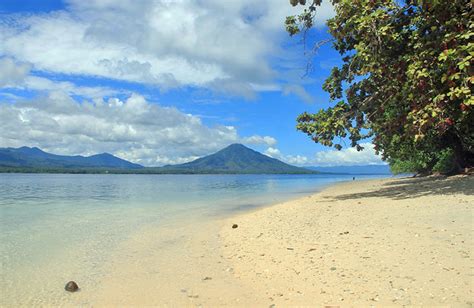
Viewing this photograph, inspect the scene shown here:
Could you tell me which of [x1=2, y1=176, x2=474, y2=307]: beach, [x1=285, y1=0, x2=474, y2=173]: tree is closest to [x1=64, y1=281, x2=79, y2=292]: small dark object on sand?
[x1=2, y1=176, x2=474, y2=307]: beach

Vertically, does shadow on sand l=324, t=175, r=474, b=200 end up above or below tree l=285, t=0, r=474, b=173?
below

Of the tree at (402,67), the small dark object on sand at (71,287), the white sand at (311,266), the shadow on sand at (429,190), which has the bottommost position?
the small dark object on sand at (71,287)

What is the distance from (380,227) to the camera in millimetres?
10430

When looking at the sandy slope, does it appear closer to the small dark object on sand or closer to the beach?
the beach

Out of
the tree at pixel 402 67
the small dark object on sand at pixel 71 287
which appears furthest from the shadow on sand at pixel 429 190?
the small dark object on sand at pixel 71 287

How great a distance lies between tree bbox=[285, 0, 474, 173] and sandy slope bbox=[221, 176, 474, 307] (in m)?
4.01

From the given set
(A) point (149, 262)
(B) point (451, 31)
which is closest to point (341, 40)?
(B) point (451, 31)

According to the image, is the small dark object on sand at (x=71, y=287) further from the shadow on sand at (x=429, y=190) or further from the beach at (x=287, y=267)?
the shadow on sand at (x=429, y=190)

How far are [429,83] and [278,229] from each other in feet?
26.8

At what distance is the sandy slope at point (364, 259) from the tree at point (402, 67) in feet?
13.2

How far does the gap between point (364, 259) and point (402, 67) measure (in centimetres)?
1118

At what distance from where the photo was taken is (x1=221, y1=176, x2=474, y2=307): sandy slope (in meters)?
5.72

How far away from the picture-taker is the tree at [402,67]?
41.2 feet

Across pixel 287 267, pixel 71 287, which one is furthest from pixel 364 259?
pixel 71 287
